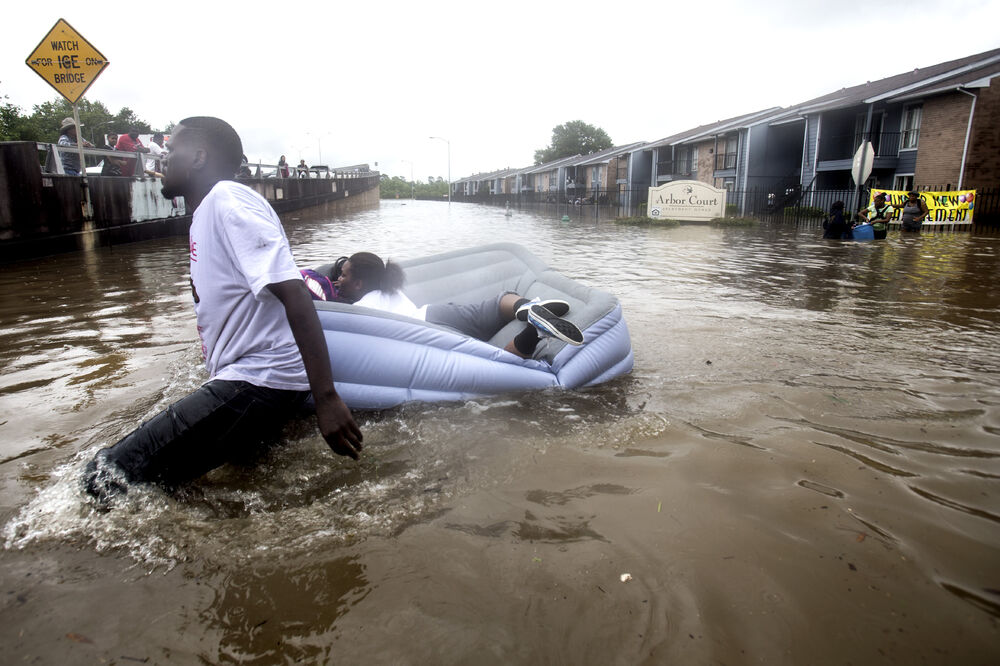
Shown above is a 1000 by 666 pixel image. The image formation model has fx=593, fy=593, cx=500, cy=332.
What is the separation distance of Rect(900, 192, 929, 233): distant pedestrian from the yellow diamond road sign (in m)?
20.4

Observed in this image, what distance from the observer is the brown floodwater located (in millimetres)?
1742

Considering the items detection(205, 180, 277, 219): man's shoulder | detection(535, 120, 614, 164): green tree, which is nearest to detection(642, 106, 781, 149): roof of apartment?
detection(205, 180, 277, 219): man's shoulder

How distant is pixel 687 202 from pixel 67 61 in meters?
20.6

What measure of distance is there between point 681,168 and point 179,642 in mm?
41406

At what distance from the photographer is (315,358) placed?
220 cm

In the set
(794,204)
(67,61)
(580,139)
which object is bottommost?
(794,204)

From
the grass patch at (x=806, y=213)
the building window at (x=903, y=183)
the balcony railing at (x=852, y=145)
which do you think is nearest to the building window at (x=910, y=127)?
the balcony railing at (x=852, y=145)

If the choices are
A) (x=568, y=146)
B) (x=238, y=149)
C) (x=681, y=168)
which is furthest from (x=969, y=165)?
(x=568, y=146)

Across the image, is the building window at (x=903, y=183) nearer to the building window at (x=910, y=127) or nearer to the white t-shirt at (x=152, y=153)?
the building window at (x=910, y=127)

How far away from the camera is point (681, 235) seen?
18.3 meters

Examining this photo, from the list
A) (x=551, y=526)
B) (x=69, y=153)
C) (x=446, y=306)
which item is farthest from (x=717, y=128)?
(x=551, y=526)

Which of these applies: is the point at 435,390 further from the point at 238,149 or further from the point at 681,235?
the point at 681,235

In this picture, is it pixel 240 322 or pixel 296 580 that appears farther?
pixel 240 322

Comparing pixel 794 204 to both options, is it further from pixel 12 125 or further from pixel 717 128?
pixel 12 125
